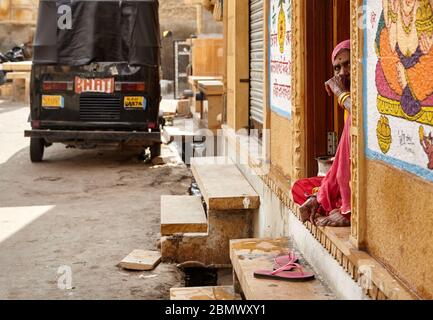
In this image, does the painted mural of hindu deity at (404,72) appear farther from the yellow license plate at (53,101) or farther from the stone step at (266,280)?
the yellow license plate at (53,101)

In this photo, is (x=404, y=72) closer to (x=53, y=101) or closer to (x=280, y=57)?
(x=280, y=57)

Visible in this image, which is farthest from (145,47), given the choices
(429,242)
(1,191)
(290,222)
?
(429,242)

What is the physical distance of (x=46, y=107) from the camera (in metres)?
11.7

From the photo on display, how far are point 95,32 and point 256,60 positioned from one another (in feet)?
15.7

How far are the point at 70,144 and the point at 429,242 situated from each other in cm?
1007

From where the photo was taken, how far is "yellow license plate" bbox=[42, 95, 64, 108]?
11625 mm

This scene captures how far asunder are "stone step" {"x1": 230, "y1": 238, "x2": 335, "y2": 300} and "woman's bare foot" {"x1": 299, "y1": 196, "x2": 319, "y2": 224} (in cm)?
33

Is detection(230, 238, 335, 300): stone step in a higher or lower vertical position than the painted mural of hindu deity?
lower

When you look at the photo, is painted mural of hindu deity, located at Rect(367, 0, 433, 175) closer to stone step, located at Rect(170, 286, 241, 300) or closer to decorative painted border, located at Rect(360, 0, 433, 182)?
decorative painted border, located at Rect(360, 0, 433, 182)

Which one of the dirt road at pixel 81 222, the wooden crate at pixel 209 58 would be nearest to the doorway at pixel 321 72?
the dirt road at pixel 81 222

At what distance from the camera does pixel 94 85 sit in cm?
1162

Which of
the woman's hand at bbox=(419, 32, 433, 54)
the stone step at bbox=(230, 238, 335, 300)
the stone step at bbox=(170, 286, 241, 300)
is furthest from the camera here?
the stone step at bbox=(170, 286, 241, 300)

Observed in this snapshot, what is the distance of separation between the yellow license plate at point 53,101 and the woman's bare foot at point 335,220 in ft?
26.5

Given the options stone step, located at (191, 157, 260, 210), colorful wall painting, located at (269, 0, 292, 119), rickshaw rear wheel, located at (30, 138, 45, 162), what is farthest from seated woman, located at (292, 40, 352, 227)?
rickshaw rear wheel, located at (30, 138, 45, 162)
